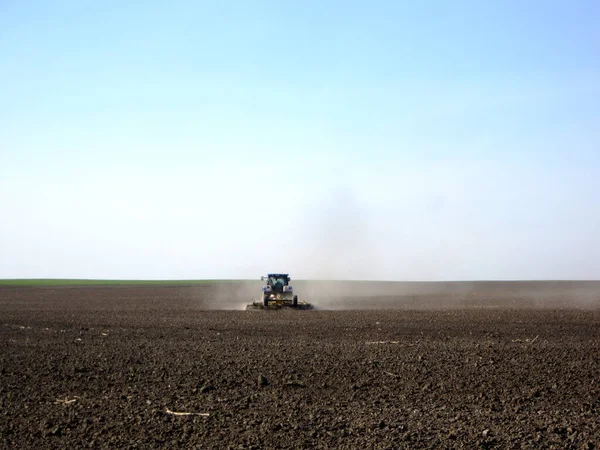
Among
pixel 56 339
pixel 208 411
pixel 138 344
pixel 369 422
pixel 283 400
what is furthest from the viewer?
pixel 56 339

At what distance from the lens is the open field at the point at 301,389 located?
10914 millimetres

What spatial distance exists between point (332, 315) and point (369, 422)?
86.1ft

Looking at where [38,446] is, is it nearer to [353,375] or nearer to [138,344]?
[353,375]

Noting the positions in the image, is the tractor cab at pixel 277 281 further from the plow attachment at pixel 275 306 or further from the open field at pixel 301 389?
the open field at pixel 301 389

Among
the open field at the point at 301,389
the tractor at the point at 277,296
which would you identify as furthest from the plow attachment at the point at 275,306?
the open field at the point at 301,389

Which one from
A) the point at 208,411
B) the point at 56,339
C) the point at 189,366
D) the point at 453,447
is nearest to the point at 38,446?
the point at 208,411

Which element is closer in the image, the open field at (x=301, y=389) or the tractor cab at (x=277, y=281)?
the open field at (x=301, y=389)

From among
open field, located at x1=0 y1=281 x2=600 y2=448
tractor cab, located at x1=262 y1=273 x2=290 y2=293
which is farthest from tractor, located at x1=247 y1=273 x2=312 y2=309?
open field, located at x1=0 y1=281 x2=600 y2=448

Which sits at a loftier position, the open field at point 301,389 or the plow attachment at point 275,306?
the plow attachment at point 275,306

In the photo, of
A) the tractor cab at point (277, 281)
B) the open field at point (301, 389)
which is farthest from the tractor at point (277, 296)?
the open field at point (301, 389)

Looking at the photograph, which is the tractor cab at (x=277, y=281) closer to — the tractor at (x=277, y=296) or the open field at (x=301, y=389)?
the tractor at (x=277, y=296)

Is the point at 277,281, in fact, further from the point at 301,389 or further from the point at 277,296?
the point at 301,389

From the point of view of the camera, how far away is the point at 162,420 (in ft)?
39.2

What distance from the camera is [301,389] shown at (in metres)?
15.0
